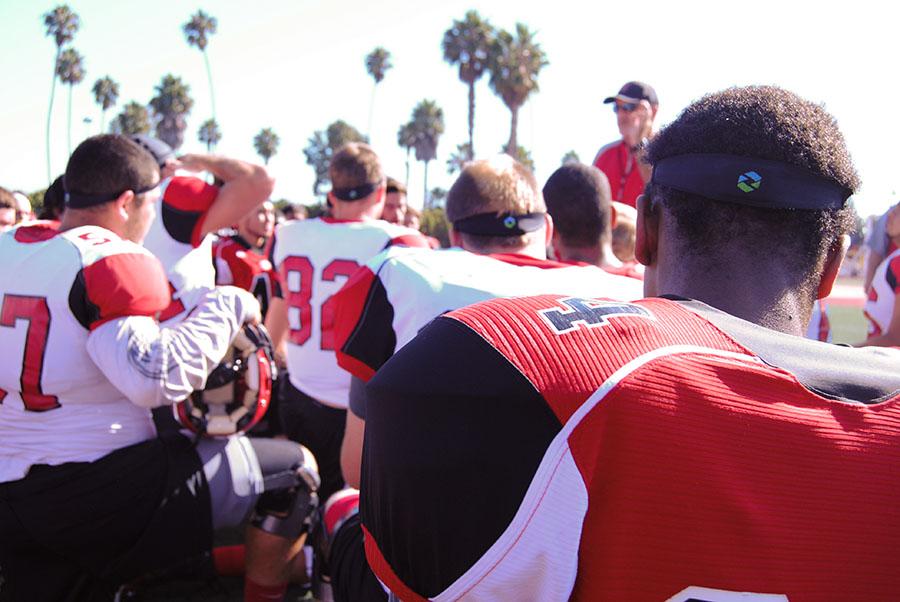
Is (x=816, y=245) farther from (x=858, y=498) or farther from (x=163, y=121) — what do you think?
(x=163, y=121)

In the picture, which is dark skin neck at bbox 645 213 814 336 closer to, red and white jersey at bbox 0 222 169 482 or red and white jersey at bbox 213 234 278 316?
red and white jersey at bbox 0 222 169 482

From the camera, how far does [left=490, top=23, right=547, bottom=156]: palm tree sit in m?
40.7

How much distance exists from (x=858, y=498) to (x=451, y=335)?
2.00 ft

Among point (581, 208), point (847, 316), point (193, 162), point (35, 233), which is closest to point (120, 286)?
point (35, 233)

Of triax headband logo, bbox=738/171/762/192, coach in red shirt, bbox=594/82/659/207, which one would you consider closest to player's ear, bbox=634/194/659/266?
triax headband logo, bbox=738/171/762/192

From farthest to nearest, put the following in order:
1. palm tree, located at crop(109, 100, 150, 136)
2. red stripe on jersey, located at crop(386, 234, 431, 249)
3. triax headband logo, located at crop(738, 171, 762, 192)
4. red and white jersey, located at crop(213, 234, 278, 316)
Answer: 1. palm tree, located at crop(109, 100, 150, 136)
2. red and white jersey, located at crop(213, 234, 278, 316)
3. red stripe on jersey, located at crop(386, 234, 431, 249)
4. triax headband logo, located at crop(738, 171, 762, 192)

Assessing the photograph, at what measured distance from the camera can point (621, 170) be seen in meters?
5.25

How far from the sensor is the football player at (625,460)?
0.96 metres

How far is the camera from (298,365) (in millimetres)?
4375

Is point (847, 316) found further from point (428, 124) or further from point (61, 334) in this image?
point (428, 124)

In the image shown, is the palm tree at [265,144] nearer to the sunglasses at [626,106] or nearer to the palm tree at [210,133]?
the palm tree at [210,133]

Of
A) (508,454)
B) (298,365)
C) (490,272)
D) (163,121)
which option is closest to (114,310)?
(490,272)

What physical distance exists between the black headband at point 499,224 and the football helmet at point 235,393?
1.10 m

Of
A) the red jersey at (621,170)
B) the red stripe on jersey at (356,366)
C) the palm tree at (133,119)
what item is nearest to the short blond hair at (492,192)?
the red stripe on jersey at (356,366)
